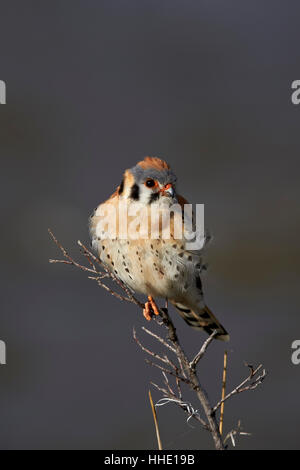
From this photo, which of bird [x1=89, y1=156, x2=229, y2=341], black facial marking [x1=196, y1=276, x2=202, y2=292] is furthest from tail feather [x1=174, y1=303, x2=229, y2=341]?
bird [x1=89, y1=156, x2=229, y2=341]

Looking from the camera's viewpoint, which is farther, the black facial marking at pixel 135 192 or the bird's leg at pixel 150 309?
the black facial marking at pixel 135 192

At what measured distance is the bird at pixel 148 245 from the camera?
11.1 feet

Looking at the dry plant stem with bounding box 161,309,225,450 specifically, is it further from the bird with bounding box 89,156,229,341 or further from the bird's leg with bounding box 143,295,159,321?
the bird with bounding box 89,156,229,341

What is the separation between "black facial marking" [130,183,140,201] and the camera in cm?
344

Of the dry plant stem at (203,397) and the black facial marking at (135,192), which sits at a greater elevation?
the black facial marking at (135,192)

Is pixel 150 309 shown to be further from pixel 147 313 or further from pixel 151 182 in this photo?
pixel 151 182

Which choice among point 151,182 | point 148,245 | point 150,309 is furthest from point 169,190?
point 150,309

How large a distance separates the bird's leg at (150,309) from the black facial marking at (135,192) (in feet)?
1.47

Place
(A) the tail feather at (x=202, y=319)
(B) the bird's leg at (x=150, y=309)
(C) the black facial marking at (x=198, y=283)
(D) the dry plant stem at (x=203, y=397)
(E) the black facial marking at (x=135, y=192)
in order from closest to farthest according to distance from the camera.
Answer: (D) the dry plant stem at (x=203, y=397), (B) the bird's leg at (x=150, y=309), (E) the black facial marking at (x=135, y=192), (C) the black facial marking at (x=198, y=283), (A) the tail feather at (x=202, y=319)

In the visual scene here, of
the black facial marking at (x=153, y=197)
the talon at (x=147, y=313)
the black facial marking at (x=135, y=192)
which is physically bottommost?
the talon at (x=147, y=313)

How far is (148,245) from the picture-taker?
349cm

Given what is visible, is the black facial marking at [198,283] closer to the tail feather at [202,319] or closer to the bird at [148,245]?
the bird at [148,245]

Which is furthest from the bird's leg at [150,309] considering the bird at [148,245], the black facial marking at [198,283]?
the black facial marking at [198,283]

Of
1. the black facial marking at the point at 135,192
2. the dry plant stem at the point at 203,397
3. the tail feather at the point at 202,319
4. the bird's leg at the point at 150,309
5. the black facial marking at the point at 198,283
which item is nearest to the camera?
the dry plant stem at the point at 203,397
